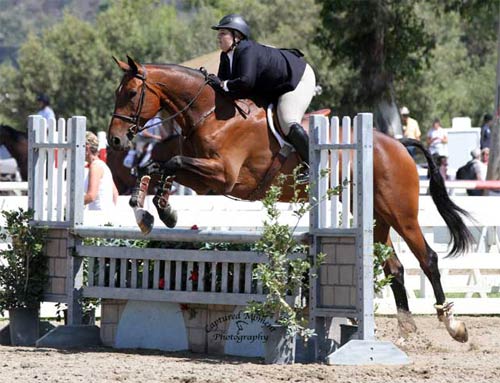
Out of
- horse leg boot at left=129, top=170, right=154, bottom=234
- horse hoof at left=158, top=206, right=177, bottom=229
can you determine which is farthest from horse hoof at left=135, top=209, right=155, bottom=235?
horse hoof at left=158, top=206, right=177, bottom=229

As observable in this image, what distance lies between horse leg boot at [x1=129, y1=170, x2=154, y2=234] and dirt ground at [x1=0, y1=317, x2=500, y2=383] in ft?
2.81

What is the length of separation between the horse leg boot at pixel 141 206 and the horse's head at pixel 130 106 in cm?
39

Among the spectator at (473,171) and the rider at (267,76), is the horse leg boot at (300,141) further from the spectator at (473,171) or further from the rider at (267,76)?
the spectator at (473,171)

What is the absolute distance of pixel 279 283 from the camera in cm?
716

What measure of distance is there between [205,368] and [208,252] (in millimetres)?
957

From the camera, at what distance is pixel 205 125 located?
820 cm

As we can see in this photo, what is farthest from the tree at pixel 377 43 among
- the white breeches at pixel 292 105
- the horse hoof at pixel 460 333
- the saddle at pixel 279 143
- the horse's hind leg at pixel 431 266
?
the horse hoof at pixel 460 333

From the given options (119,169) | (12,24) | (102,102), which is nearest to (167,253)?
(119,169)

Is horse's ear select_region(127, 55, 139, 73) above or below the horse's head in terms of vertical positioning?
above

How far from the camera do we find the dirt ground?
6613mm

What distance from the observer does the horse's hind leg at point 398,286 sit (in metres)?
8.77

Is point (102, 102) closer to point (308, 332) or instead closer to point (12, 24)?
point (308, 332)

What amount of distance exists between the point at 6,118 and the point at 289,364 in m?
49.1

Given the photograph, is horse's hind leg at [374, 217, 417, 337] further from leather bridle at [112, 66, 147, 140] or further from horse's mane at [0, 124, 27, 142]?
horse's mane at [0, 124, 27, 142]
